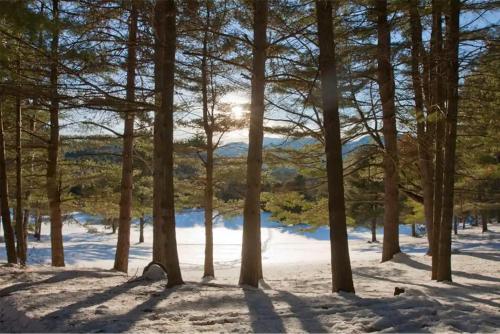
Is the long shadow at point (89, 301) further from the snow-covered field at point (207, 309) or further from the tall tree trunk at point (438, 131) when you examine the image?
the tall tree trunk at point (438, 131)

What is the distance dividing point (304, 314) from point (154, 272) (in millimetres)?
3325

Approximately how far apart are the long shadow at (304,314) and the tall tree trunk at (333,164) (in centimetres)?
98

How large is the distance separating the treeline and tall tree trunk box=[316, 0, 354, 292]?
0.7 inches

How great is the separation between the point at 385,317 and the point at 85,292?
3652 millimetres

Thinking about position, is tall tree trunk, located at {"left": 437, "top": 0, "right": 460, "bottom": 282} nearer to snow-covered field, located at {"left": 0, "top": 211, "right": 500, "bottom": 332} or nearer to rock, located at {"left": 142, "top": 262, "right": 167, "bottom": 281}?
snow-covered field, located at {"left": 0, "top": 211, "right": 500, "bottom": 332}

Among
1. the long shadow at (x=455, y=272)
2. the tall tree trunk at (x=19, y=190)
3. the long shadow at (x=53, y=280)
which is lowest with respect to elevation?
the long shadow at (x=455, y=272)

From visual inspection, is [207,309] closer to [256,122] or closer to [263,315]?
[263,315]

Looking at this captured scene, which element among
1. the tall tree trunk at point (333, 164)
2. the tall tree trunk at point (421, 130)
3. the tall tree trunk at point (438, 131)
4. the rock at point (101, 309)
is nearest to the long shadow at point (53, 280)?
the rock at point (101, 309)

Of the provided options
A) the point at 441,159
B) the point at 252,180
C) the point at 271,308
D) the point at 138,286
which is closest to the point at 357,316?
the point at 271,308

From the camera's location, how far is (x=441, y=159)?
9578 mm

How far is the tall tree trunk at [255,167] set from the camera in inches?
322

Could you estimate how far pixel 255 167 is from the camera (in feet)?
27.3

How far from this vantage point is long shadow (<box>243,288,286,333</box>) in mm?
4293

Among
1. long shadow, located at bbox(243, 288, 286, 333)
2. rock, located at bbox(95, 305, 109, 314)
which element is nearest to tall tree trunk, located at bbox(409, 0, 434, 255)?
long shadow, located at bbox(243, 288, 286, 333)
